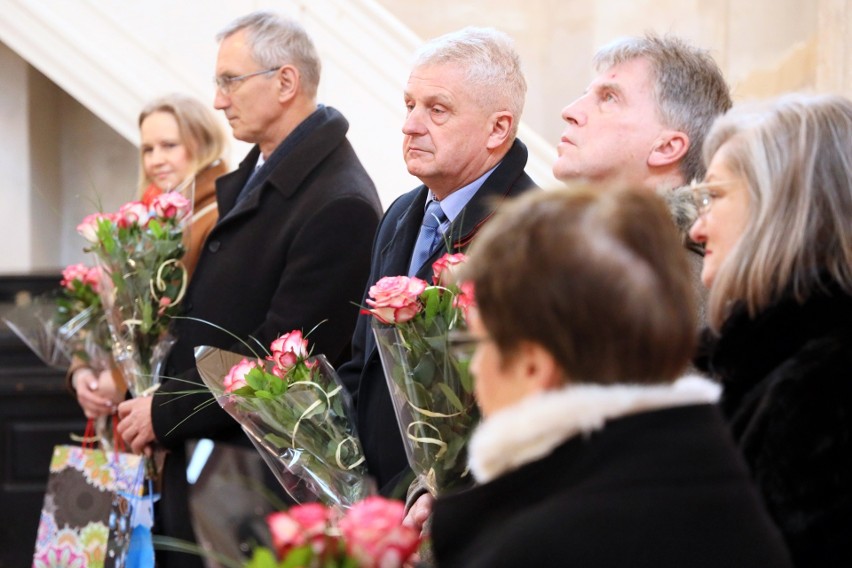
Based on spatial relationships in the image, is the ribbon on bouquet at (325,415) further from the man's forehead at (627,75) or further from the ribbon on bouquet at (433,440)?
the man's forehead at (627,75)

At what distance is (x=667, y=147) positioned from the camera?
2.59 m

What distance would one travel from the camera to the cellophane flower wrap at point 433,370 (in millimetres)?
2238

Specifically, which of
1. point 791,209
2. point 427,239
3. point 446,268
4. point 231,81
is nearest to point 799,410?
point 791,209

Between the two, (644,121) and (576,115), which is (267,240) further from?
(644,121)

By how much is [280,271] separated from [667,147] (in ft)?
4.06

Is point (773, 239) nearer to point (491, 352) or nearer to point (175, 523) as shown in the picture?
point (491, 352)

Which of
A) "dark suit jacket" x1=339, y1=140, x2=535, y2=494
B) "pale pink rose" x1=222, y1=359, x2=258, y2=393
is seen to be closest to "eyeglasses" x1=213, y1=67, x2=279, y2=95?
"dark suit jacket" x1=339, y1=140, x2=535, y2=494

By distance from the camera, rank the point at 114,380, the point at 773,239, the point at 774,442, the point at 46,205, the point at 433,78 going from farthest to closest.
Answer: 1. the point at 46,205
2. the point at 114,380
3. the point at 433,78
4. the point at 773,239
5. the point at 774,442

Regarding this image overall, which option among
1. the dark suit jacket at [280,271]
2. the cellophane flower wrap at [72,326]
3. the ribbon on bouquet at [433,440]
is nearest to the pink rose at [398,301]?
the ribbon on bouquet at [433,440]

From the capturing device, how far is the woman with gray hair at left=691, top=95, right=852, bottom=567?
1.70 meters

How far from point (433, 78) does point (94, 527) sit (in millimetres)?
1686

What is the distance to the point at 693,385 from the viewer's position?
4.66ft

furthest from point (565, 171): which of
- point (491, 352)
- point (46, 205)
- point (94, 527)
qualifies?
point (46, 205)

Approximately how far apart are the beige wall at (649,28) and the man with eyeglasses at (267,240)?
2407mm
